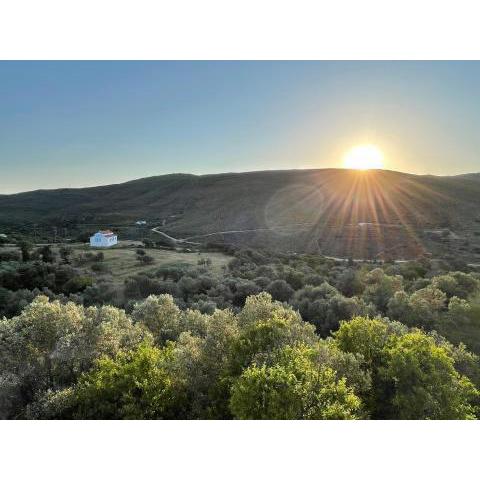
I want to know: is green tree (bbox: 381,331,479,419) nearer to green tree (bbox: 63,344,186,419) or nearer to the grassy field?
green tree (bbox: 63,344,186,419)

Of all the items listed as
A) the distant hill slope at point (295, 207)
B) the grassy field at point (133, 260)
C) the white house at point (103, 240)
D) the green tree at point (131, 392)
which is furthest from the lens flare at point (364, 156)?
the distant hill slope at point (295, 207)

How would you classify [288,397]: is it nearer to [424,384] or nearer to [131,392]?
[131,392]

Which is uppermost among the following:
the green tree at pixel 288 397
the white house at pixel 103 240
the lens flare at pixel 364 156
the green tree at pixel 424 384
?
the lens flare at pixel 364 156

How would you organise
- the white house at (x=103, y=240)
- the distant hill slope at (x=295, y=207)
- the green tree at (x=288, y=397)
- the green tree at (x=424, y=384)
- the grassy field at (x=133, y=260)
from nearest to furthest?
the green tree at (x=288, y=397) < the green tree at (x=424, y=384) < the grassy field at (x=133, y=260) < the white house at (x=103, y=240) < the distant hill slope at (x=295, y=207)

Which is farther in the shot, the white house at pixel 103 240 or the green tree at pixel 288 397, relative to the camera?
the white house at pixel 103 240

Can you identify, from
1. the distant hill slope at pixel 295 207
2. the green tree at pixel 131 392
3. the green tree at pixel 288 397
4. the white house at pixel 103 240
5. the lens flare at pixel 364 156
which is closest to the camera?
the green tree at pixel 288 397

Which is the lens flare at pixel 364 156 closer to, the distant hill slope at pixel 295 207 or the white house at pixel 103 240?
the white house at pixel 103 240
